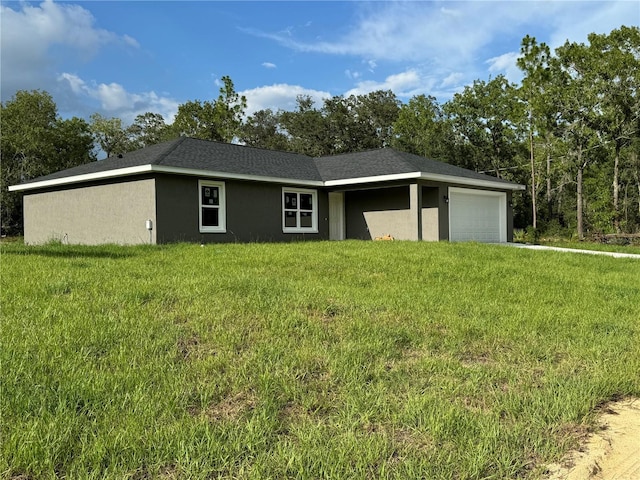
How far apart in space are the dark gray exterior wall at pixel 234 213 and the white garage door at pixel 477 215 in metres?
4.89

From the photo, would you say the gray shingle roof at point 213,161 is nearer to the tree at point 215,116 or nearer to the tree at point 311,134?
the tree at point 215,116

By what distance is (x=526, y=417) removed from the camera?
3363mm

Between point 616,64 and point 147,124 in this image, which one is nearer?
point 616,64

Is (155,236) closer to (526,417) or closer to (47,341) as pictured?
(47,341)

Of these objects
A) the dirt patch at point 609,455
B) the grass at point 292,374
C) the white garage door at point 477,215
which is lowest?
the dirt patch at point 609,455

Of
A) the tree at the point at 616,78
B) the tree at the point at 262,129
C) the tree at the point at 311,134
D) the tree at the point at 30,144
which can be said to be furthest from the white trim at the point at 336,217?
the tree at the point at 262,129

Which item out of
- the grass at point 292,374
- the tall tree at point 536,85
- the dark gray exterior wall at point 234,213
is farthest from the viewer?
the tall tree at point 536,85

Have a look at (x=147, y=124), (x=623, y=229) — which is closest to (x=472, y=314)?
(x=623, y=229)

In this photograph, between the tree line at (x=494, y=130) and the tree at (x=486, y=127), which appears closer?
the tree line at (x=494, y=130)

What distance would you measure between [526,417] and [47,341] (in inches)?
146

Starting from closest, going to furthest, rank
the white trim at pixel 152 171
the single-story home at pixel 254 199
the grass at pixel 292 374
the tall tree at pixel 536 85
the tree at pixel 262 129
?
the grass at pixel 292 374
the white trim at pixel 152 171
the single-story home at pixel 254 199
the tall tree at pixel 536 85
the tree at pixel 262 129

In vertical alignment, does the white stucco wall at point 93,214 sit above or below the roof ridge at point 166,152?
below

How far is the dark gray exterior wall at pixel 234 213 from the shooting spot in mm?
14125

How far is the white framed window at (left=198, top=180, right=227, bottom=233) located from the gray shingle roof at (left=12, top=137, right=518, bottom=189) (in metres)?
0.63
